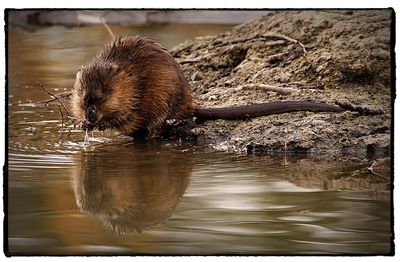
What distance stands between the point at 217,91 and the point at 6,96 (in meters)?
1.91

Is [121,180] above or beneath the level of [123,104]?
beneath

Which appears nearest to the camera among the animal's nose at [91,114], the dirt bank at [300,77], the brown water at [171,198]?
the brown water at [171,198]

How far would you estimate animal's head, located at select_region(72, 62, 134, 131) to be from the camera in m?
6.47

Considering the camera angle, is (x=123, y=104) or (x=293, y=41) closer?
(x=123, y=104)

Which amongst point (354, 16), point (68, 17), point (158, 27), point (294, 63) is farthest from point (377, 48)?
point (68, 17)

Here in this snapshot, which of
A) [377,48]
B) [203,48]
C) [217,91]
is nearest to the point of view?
[377,48]

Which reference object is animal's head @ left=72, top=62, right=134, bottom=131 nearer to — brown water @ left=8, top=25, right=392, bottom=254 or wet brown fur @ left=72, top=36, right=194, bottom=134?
wet brown fur @ left=72, top=36, right=194, bottom=134

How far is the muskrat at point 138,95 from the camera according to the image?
21.3 ft

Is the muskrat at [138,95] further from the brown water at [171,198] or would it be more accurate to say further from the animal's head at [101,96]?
the brown water at [171,198]

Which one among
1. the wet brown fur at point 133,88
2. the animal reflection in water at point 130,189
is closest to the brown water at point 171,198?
the animal reflection in water at point 130,189

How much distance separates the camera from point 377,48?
634cm

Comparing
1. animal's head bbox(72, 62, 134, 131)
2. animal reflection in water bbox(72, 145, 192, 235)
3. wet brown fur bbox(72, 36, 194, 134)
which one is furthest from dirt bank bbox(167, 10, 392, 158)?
animal reflection in water bbox(72, 145, 192, 235)

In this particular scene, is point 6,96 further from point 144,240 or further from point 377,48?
point 377,48

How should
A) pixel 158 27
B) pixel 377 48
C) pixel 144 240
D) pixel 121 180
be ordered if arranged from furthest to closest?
1. pixel 158 27
2. pixel 377 48
3. pixel 121 180
4. pixel 144 240
